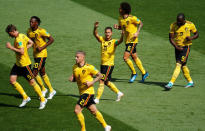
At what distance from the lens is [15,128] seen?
35.1 feet

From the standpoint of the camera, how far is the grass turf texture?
11.1 metres

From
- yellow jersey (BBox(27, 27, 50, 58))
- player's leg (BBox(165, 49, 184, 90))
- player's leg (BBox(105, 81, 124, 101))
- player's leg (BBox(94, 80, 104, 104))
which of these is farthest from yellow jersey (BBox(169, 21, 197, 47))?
yellow jersey (BBox(27, 27, 50, 58))

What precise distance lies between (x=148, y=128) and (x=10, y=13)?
44.0ft

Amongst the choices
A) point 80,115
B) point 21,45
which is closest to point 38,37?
point 21,45

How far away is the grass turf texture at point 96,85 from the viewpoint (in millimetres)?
11125

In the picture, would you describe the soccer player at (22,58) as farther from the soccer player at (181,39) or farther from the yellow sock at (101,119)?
the soccer player at (181,39)

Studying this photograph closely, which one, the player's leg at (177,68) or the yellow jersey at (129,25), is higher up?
the yellow jersey at (129,25)

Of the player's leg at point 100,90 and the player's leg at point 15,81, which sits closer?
the player's leg at point 15,81

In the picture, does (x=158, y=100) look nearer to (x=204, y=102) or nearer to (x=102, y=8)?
(x=204, y=102)

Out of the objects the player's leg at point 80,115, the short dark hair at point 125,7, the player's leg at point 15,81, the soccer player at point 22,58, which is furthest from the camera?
the short dark hair at point 125,7

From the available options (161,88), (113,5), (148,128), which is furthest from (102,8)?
(148,128)

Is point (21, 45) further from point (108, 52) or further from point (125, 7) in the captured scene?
point (125, 7)

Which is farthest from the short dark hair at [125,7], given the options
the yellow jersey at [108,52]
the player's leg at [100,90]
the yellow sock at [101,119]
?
the yellow sock at [101,119]

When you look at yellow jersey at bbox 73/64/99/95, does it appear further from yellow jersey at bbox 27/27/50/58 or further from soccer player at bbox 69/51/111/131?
yellow jersey at bbox 27/27/50/58
